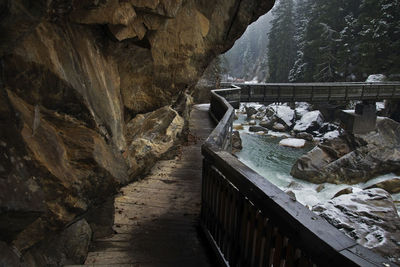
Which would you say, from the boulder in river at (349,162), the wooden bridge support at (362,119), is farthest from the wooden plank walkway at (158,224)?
the wooden bridge support at (362,119)

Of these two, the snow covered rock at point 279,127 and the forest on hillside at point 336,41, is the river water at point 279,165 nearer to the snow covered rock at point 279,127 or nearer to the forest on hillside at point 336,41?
the snow covered rock at point 279,127

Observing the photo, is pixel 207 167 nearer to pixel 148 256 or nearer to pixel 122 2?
pixel 148 256

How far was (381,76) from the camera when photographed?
31.6m

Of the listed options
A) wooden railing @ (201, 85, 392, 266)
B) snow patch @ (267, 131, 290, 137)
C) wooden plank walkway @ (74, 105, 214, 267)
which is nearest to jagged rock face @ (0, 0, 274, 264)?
wooden plank walkway @ (74, 105, 214, 267)

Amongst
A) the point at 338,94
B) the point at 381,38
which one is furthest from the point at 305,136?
the point at 381,38

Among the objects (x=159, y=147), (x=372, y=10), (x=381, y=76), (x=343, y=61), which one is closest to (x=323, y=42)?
(x=343, y=61)

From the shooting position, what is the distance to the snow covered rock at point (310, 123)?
108 feet

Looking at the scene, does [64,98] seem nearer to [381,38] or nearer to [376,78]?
[376,78]

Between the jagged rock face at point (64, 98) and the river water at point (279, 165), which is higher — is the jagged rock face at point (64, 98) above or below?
above

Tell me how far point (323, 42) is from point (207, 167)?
134ft

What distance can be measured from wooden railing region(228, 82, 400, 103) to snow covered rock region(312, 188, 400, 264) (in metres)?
12.2

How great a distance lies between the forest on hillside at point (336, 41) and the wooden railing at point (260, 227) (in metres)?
24.4

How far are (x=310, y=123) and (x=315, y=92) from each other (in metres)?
10.7

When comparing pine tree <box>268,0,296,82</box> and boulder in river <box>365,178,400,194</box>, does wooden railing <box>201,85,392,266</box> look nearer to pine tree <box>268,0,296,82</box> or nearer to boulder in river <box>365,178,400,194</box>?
boulder in river <box>365,178,400,194</box>
